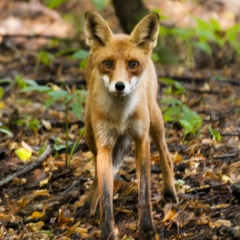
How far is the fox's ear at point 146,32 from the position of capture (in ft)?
19.2

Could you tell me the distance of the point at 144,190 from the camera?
582 cm

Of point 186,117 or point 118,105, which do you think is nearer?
point 118,105

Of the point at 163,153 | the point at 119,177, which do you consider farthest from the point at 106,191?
the point at 119,177

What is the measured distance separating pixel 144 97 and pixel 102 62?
61 cm

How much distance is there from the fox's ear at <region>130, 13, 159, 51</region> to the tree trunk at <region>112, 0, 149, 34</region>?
611cm

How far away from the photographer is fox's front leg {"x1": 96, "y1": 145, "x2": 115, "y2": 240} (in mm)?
5637

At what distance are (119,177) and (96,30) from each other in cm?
204

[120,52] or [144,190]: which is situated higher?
[120,52]

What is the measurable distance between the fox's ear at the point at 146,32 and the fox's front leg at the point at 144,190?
0.91m

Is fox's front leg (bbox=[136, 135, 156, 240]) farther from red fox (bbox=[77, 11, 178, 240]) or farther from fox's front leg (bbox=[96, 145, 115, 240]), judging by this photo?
fox's front leg (bbox=[96, 145, 115, 240])

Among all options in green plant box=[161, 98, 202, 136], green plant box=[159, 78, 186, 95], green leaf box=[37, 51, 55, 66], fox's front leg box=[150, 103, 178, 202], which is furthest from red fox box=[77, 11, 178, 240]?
green leaf box=[37, 51, 55, 66]

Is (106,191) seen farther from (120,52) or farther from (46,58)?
(46,58)

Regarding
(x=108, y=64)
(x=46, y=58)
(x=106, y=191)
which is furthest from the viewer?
(x=46, y=58)

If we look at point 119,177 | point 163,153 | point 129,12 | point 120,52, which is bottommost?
point 119,177
